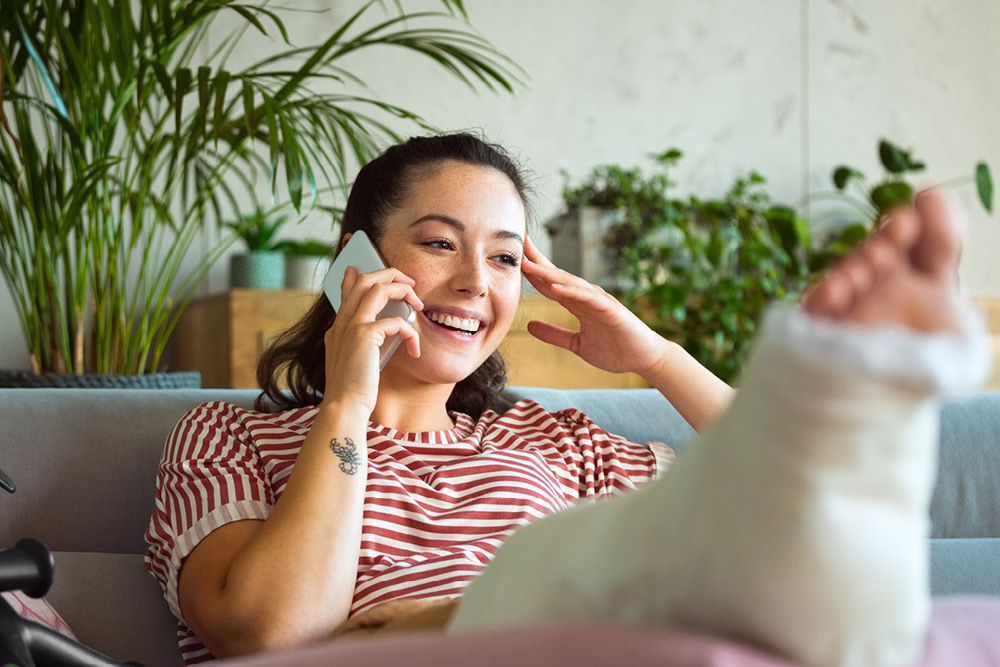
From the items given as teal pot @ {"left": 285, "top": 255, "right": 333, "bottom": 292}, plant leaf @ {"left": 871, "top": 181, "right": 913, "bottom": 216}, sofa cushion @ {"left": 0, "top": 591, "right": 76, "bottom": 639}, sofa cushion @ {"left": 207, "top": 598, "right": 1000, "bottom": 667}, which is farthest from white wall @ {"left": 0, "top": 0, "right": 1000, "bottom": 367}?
sofa cushion @ {"left": 207, "top": 598, "right": 1000, "bottom": 667}

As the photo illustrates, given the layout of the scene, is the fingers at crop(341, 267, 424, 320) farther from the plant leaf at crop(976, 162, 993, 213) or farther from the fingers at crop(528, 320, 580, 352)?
the plant leaf at crop(976, 162, 993, 213)

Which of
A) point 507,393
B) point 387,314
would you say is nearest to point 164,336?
point 507,393

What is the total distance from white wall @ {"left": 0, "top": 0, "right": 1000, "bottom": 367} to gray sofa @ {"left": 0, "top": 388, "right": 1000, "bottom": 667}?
A: 6.09 feet

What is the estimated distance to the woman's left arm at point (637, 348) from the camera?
1371mm

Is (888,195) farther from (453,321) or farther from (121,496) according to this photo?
(121,496)

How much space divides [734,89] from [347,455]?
307 cm

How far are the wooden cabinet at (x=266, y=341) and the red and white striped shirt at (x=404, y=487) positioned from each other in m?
1.25

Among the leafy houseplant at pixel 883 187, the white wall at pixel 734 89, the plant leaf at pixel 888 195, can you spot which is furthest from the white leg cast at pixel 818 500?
the plant leaf at pixel 888 195

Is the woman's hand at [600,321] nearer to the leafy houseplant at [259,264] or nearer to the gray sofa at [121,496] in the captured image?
the gray sofa at [121,496]

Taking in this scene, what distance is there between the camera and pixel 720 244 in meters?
3.25

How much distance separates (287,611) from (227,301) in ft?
6.00

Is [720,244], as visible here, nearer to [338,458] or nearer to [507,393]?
[507,393]

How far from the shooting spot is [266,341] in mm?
2625

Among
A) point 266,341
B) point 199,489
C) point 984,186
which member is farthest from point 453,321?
point 984,186
